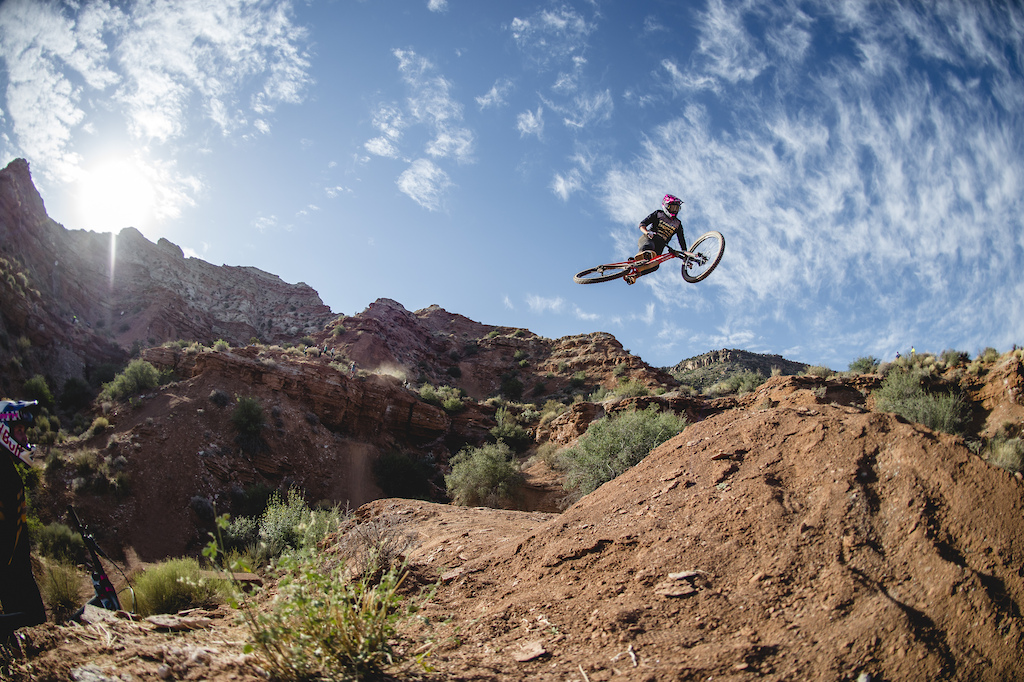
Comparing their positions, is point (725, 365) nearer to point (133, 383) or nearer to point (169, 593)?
point (133, 383)

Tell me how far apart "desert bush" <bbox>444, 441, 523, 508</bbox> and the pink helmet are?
12615 mm

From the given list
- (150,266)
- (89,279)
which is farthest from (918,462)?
(150,266)

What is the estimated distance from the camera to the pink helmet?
31.0ft

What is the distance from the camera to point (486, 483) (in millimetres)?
19188

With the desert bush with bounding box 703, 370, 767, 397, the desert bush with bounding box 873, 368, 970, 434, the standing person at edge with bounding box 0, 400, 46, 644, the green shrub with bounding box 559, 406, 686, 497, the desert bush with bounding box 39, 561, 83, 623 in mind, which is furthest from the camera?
the desert bush with bounding box 703, 370, 767, 397

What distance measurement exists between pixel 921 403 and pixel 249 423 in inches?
1042

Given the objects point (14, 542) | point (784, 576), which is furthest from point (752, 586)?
point (14, 542)

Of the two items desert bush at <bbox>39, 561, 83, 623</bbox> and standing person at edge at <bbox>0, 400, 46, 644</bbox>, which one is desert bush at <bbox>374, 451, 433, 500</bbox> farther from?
standing person at edge at <bbox>0, 400, 46, 644</bbox>

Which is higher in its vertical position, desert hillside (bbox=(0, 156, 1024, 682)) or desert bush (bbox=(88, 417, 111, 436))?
desert hillside (bbox=(0, 156, 1024, 682))

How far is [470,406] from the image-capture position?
33625 mm

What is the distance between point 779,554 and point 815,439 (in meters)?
2.13

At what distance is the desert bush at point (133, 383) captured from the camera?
966 inches

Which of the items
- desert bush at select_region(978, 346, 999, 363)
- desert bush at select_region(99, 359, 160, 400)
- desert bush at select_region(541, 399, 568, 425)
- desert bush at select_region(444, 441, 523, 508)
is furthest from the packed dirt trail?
desert bush at select_region(99, 359, 160, 400)

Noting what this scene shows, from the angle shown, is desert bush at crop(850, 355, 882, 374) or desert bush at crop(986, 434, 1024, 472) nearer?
desert bush at crop(986, 434, 1024, 472)
